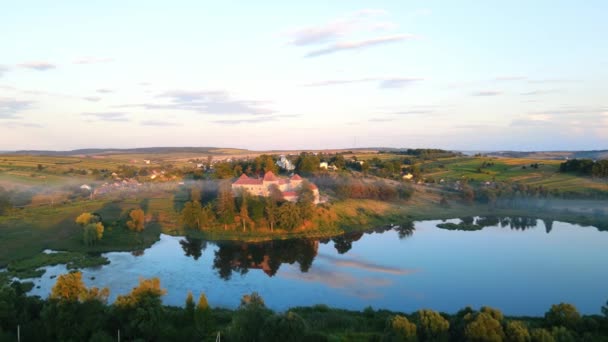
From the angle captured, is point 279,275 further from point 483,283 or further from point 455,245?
point 455,245

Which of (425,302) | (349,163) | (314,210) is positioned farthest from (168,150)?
(425,302)

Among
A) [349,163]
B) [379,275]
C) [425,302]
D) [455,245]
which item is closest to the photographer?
[425,302]

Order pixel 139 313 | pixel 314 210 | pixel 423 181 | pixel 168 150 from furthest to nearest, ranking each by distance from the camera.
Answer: pixel 168 150 → pixel 423 181 → pixel 314 210 → pixel 139 313

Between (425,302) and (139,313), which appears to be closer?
(139,313)

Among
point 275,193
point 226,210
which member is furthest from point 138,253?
point 275,193

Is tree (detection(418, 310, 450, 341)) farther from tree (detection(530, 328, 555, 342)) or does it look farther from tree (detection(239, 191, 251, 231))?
tree (detection(239, 191, 251, 231))

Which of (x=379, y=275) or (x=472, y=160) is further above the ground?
(x=472, y=160)

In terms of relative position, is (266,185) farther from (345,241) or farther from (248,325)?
(248,325)
